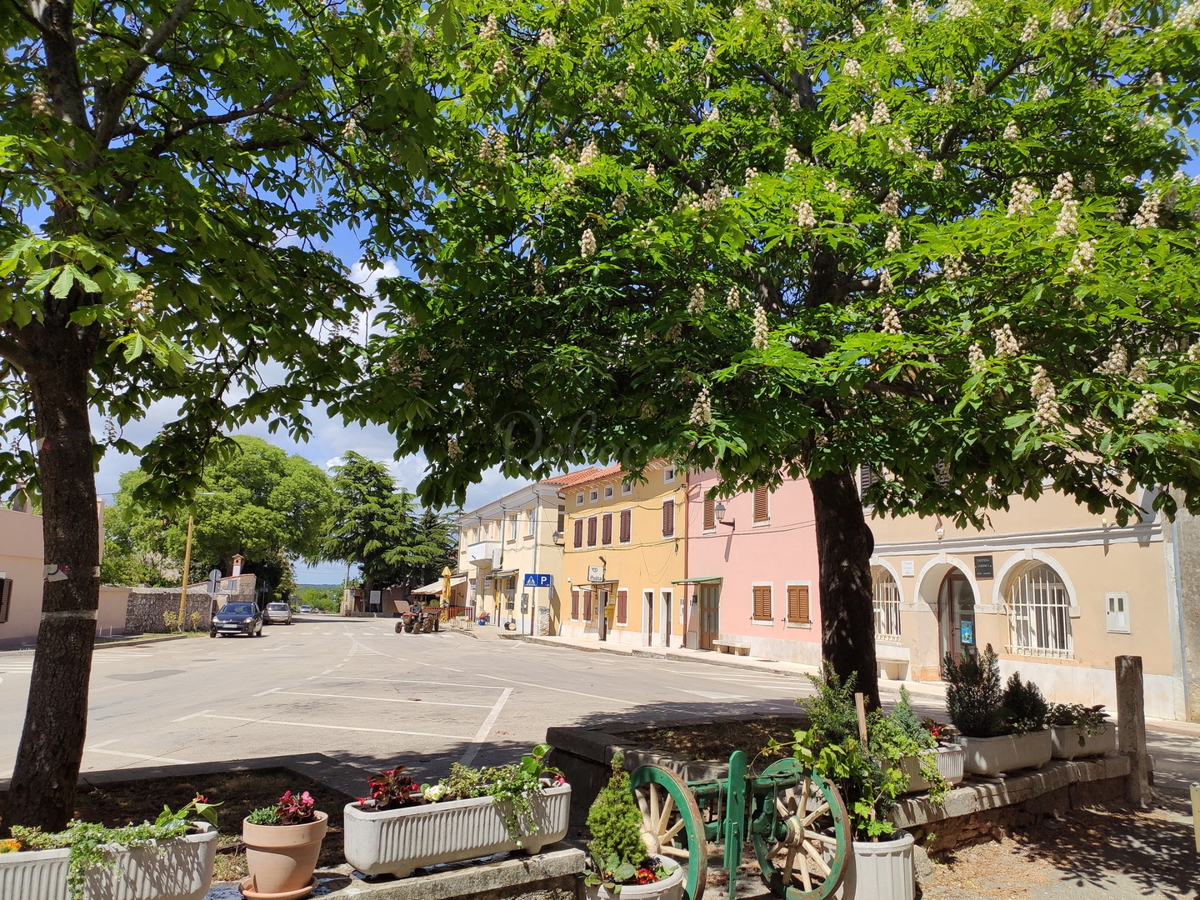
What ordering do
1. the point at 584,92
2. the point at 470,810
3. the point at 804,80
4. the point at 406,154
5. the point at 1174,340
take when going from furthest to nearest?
the point at 804,80
the point at 584,92
the point at 1174,340
the point at 406,154
the point at 470,810

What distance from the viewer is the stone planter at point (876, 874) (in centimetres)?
506

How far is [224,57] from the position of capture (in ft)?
17.7

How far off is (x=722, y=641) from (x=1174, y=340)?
23.6 m

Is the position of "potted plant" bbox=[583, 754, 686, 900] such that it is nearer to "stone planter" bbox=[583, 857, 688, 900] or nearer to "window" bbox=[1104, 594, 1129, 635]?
"stone planter" bbox=[583, 857, 688, 900]

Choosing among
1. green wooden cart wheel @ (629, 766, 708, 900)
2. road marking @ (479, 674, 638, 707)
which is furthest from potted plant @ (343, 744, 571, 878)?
road marking @ (479, 674, 638, 707)

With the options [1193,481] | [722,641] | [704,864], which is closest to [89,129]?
[704,864]

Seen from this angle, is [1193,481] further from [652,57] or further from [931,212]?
[652,57]

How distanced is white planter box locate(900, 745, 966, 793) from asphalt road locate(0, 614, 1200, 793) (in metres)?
4.42

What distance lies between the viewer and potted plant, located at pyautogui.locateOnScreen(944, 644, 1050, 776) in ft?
23.4

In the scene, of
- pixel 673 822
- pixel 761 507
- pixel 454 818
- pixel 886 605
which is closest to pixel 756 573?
pixel 761 507

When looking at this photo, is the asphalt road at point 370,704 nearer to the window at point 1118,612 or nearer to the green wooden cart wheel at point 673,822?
the window at point 1118,612

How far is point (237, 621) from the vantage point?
34906 millimetres

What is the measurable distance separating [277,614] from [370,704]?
4021 centimetres

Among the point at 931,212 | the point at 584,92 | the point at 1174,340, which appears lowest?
the point at 1174,340
